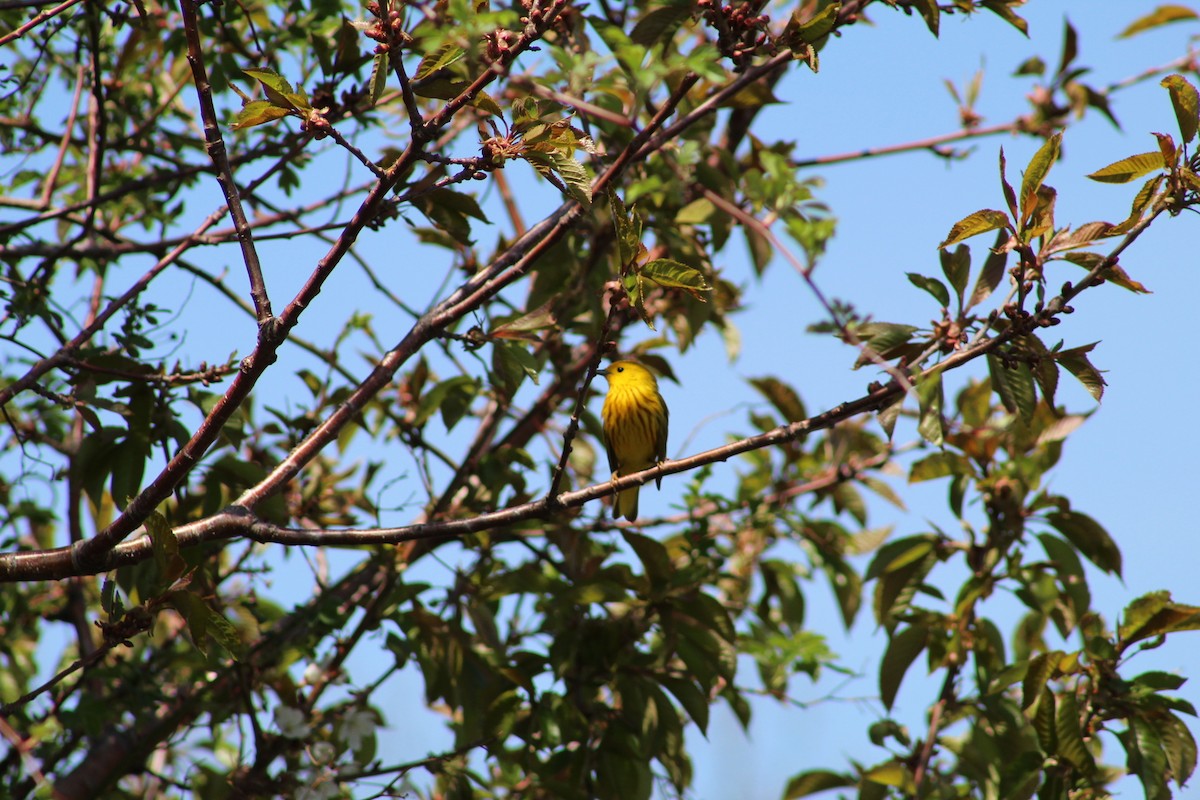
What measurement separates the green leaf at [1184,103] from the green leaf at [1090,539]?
6.81 feet

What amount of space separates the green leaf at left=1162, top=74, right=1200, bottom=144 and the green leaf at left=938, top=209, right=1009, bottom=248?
483 millimetres

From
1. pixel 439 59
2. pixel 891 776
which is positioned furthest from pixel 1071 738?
pixel 439 59

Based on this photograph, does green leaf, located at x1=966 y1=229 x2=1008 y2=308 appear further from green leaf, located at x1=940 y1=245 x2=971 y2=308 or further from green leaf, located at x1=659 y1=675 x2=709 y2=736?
green leaf, located at x1=659 y1=675 x2=709 y2=736

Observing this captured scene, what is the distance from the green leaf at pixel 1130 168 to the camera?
274 centimetres

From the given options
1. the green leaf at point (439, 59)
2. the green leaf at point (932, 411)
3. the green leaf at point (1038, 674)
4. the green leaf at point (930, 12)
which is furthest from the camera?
the green leaf at point (1038, 674)

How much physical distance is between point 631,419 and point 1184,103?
3.62m

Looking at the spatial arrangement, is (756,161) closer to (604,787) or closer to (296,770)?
(604,787)

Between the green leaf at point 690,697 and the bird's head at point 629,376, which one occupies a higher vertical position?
the bird's head at point 629,376

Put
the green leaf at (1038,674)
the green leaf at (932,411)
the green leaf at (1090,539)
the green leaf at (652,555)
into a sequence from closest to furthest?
the green leaf at (932,411), the green leaf at (1038,674), the green leaf at (652,555), the green leaf at (1090,539)

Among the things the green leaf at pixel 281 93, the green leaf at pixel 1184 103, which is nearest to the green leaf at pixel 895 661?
the green leaf at pixel 1184 103

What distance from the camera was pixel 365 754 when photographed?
4426 millimetres

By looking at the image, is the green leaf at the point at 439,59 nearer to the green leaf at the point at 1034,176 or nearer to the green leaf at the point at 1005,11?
the green leaf at the point at 1034,176

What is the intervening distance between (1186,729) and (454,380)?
9.86 feet

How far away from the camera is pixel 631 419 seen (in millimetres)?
5992
